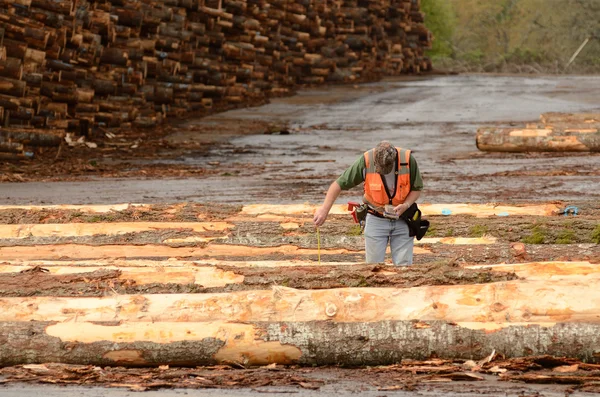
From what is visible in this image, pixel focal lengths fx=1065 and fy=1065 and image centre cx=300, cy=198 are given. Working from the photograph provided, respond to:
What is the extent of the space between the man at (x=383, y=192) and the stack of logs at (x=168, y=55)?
39.1 ft

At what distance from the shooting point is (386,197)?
8.69 metres

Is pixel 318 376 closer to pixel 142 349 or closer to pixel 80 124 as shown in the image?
pixel 142 349

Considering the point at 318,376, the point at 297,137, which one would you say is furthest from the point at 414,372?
the point at 297,137

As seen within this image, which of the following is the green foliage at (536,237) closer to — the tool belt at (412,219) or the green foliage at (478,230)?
the green foliage at (478,230)

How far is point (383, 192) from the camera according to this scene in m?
8.68

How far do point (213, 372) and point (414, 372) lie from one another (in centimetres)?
129

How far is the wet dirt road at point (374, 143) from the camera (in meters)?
15.2

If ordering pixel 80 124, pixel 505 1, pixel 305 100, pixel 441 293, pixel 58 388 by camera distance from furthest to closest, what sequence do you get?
1. pixel 505 1
2. pixel 305 100
3. pixel 80 124
4. pixel 441 293
5. pixel 58 388

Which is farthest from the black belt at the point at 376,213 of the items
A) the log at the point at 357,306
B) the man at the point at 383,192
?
the log at the point at 357,306

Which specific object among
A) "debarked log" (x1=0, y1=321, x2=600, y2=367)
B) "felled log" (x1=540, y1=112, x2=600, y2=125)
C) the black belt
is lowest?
"debarked log" (x1=0, y1=321, x2=600, y2=367)

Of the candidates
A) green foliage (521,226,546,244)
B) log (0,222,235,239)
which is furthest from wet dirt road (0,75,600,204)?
log (0,222,235,239)

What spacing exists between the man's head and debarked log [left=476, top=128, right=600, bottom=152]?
11.5 meters

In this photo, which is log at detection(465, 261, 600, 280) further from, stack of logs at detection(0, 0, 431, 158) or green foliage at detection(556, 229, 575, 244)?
stack of logs at detection(0, 0, 431, 158)

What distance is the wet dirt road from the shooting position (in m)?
15.2
